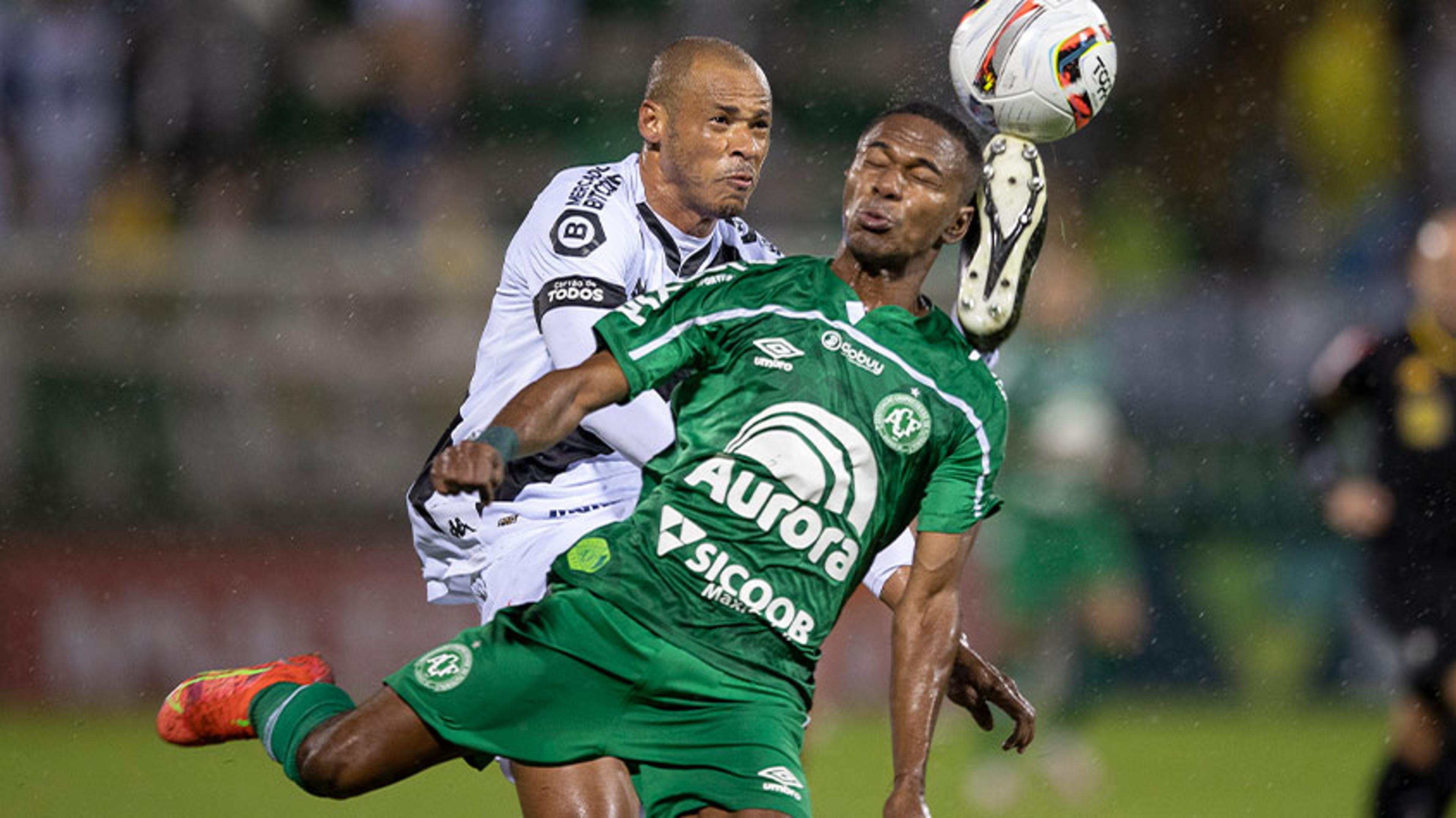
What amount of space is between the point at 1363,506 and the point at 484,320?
17.9 ft

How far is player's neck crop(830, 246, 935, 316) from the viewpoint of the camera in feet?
13.7

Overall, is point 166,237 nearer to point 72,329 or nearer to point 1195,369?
point 72,329

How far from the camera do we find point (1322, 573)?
11.4m

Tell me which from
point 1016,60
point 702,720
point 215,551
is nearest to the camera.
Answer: point 702,720

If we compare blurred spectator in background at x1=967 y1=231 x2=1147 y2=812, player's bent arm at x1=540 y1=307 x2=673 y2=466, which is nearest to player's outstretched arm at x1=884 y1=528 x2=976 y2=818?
player's bent arm at x1=540 y1=307 x2=673 y2=466

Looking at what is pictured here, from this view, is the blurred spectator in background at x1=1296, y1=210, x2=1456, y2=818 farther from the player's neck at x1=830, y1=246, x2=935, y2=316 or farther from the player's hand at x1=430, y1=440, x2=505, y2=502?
the player's hand at x1=430, y1=440, x2=505, y2=502

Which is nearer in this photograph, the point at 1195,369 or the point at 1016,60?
the point at 1016,60

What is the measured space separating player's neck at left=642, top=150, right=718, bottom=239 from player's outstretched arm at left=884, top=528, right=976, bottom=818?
4.07 ft

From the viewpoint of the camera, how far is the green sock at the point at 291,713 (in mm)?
4348

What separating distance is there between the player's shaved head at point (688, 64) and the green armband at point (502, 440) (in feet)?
5.08

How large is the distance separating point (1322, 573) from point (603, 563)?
8161mm

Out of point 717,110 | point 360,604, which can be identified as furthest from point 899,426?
point 360,604

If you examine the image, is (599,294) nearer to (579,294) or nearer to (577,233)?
(579,294)

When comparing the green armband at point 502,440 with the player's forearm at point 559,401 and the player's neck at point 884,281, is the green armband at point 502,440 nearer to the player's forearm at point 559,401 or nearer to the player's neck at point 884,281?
the player's forearm at point 559,401
